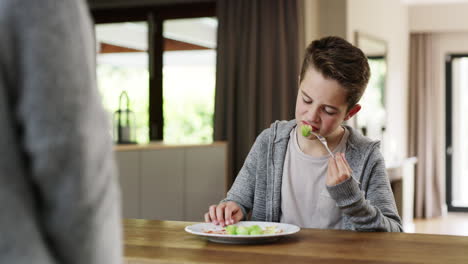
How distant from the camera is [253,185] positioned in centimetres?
185

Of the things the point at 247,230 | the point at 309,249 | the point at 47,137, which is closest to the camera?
the point at 47,137

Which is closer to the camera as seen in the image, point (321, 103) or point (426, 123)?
point (321, 103)

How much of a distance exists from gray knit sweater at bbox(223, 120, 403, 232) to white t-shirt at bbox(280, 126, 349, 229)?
Answer: 0.02m

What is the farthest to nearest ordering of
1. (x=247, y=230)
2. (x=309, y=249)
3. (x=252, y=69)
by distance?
(x=252, y=69), (x=247, y=230), (x=309, y=249)

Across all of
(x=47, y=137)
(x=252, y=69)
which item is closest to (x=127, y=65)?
(x=252, y=69)

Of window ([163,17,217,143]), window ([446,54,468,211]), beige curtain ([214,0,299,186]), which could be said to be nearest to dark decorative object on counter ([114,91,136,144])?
beige curtain ([214,0,299,186])

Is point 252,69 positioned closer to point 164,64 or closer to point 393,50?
point 164,64

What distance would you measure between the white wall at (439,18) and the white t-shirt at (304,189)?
6835 mm

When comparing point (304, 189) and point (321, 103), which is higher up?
point (321, 103)

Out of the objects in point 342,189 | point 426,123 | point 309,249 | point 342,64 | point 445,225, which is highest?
point 342,64

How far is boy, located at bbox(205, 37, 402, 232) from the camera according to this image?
5.49 ft

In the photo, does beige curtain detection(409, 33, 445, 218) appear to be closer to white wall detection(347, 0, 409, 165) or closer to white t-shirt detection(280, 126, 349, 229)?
white wall detection(347, 0, 409, 165)

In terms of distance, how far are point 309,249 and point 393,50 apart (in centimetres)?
631

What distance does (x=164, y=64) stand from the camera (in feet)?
19.3
